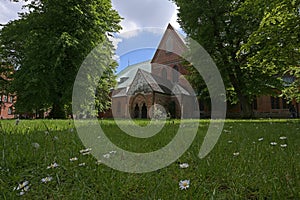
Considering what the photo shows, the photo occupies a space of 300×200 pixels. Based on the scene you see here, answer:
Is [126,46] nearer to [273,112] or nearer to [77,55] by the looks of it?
[77,55]

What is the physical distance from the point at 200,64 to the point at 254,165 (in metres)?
17.5

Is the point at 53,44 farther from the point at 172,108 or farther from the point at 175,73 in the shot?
the point at 175,73

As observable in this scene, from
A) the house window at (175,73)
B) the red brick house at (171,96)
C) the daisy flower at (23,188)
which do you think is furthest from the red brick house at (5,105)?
the house window at (175,73)

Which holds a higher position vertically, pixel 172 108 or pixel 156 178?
pixel 172 108

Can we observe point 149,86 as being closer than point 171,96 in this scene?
Yes

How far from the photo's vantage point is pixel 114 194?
1.51 meters

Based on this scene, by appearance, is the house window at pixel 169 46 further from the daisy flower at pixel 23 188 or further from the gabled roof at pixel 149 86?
the daisy flower at pixel 23 188

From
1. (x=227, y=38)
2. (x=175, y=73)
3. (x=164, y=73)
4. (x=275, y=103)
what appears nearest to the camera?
(x=227, y=38)

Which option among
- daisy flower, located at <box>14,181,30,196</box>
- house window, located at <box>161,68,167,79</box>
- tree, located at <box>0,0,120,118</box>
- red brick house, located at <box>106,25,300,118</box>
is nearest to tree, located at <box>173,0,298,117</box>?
tree, located at <box>0,0,120,118</box>

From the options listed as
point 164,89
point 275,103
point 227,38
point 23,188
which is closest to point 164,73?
point 164,89

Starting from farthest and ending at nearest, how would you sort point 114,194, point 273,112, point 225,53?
point 273,112
point 225,53
point 114,194

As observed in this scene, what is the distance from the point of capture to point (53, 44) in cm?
1470

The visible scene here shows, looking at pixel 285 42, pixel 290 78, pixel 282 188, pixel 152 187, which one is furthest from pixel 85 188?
pixel 290 78

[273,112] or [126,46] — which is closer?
[126,46]
